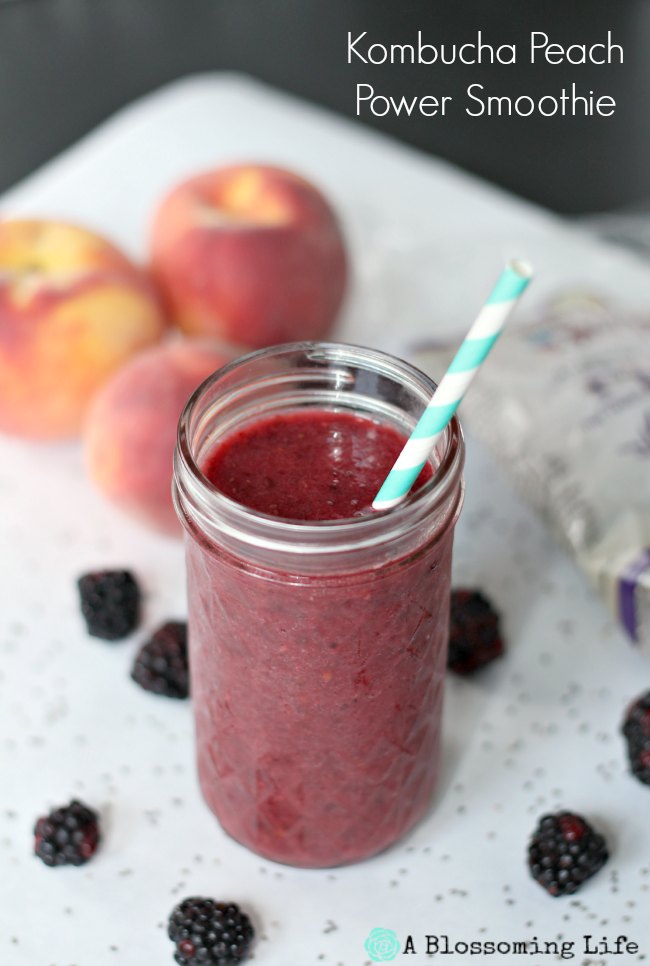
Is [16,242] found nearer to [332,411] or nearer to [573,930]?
[332,411]

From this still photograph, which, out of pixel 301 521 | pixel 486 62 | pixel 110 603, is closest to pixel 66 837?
pixel 110 603

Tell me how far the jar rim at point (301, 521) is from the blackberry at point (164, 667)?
337 mm

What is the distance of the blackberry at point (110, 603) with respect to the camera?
52.7 inches

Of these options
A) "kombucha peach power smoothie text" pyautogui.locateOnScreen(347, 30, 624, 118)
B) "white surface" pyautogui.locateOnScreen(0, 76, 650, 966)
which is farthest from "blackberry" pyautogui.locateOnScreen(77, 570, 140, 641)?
"kombucha peach power smoothie text" pyautogui.locateOnScreen(347, 30, 624, 118)

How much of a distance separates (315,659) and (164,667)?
354 millimetres

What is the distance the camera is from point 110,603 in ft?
4.42

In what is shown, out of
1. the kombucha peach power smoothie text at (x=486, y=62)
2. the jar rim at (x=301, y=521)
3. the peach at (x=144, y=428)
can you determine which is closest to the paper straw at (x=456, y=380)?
the jar rim at (x=301, y=521)

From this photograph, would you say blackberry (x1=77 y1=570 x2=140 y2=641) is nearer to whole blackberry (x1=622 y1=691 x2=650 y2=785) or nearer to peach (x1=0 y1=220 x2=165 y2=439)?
peach (x1=0 y1=220 x2=165 y2=439)

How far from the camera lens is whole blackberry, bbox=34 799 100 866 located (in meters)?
1.15

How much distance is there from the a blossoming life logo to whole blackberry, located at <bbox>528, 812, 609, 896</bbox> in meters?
0.14

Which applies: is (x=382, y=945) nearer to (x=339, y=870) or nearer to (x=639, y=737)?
(x=339, y=870)

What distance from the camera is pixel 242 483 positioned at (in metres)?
1.00

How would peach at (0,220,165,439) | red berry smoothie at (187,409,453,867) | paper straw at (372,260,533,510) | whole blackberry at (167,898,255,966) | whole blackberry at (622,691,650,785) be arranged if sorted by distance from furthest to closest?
peach at (0,220,165,439), whole blackberry at (622,691,650,785), whole blackberry at (167,898,255,966), red berry smoothie at (187,409,453,867), paper straw at (372,260,533,510)

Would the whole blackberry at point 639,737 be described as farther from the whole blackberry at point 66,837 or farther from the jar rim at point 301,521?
the whole blackberry at point 66,837
